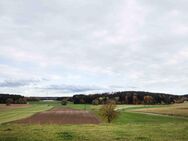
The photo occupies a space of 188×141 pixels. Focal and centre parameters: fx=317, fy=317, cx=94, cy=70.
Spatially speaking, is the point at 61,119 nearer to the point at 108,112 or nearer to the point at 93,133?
the point at 108,112

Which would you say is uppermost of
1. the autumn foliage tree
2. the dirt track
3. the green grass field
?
the autumn foliage tree

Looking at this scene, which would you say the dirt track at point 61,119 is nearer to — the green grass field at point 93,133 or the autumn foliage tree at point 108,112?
the autumn foliage tree at point 108,112

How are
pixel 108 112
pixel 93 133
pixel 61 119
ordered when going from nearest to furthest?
pixel 93 133 < pixel 108 112 < pixel 61 119

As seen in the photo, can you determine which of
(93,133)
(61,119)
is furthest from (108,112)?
(93,133)

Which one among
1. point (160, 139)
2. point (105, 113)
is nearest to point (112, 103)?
point (105, 113)

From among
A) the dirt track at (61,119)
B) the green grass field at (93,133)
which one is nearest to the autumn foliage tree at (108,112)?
the dirt track at (61,119)

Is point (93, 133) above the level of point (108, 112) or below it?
below

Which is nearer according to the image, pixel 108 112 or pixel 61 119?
pixel 108 112

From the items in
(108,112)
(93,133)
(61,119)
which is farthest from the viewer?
(61,119)

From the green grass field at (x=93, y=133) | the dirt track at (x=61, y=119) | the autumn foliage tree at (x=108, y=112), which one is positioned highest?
the autumn foliage tree at (x=108, y=112)

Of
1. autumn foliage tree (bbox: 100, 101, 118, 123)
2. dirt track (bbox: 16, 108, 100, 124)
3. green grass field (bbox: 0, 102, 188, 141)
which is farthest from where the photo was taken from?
dirt track (bbox: 16, 108, 100, 124)

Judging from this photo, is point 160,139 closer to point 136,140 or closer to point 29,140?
point 136,140

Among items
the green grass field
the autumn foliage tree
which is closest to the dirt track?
the autumn foliage tree

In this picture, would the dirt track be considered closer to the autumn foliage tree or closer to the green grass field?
the autumn foliage tree
